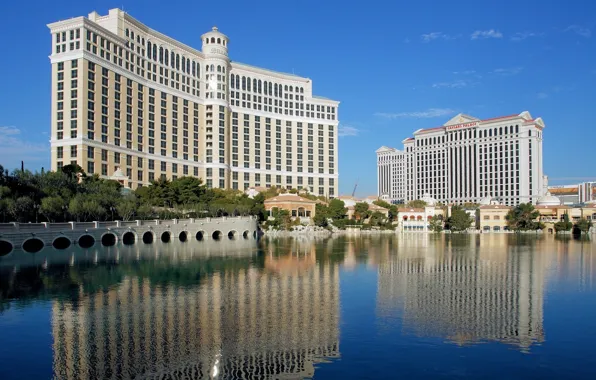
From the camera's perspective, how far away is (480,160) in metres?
160

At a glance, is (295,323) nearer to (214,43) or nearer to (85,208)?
(85,208)

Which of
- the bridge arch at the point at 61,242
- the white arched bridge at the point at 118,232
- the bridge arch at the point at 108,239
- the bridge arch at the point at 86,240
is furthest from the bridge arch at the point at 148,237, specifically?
the bridge arch at the point at 61,242

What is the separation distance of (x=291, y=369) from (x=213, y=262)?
30183 millimetres

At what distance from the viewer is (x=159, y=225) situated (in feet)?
234

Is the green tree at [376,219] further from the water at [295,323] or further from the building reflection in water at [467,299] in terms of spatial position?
the water at [295,323]

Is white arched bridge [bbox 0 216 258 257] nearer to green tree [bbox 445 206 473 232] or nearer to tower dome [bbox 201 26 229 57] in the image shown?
tower dome [bbox 201 26 229 57]

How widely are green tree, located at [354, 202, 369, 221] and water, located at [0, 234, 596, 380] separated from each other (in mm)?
82616

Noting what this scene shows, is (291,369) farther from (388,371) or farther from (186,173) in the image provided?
(186,173)

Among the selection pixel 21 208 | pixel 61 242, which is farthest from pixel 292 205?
pixel 21 208

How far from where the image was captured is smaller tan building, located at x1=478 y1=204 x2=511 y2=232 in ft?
409

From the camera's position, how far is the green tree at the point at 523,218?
119m

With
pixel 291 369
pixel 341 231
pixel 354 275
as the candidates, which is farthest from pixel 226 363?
pixel 341 231

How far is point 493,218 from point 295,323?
377ft

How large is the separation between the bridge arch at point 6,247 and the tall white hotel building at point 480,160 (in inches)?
5365
